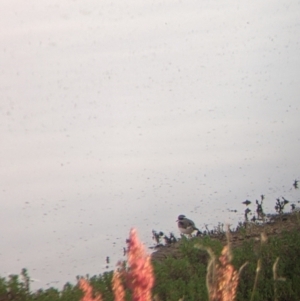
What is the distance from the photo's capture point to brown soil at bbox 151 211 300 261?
18.9 ft

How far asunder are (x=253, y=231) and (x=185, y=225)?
54 cm

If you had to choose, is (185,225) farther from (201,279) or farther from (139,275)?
(139,275)

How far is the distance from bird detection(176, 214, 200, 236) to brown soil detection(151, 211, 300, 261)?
0.17 meters

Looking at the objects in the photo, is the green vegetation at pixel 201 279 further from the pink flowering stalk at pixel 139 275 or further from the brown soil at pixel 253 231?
the pink flowering stalk at pixel 139 275

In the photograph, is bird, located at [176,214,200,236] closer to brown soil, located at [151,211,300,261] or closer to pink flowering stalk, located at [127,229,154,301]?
brown soil, located at [151,211,300,261]

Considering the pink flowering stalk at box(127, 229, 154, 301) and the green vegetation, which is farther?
the green vegetation

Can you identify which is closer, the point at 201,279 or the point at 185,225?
the point at 201,279

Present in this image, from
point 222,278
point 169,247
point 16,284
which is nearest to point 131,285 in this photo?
point 222,278

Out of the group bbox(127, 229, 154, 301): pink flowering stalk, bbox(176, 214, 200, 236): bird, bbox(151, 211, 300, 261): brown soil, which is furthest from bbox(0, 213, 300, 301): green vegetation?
bbox(127, 229, 154, 301): pink flowering stalk

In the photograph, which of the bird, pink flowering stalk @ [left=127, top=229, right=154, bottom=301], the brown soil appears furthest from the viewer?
the bird

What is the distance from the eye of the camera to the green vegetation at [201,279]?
347 centimetres

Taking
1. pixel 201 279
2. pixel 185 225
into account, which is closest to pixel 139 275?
pixel 201 279

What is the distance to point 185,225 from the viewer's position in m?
6.39

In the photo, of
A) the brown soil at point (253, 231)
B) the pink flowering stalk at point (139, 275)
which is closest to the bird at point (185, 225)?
the brown soil at point (253, 231)
